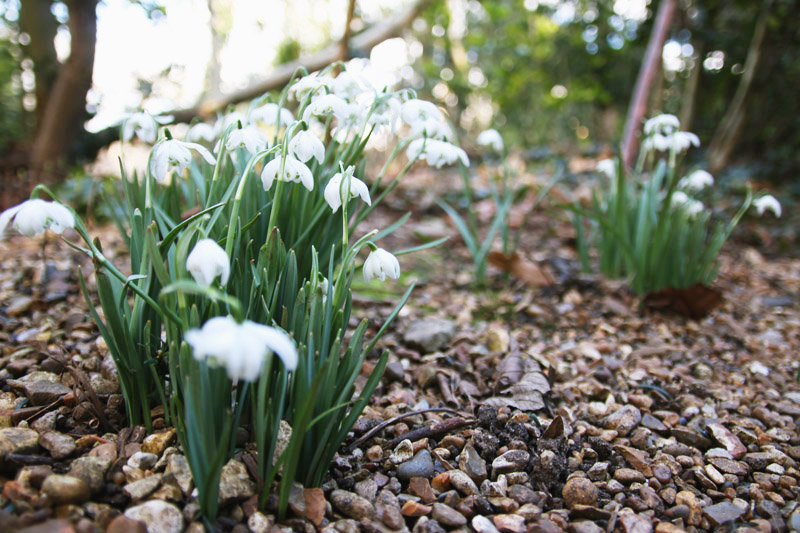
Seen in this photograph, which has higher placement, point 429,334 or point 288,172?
point 288,172

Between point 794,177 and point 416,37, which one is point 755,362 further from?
point 416,37

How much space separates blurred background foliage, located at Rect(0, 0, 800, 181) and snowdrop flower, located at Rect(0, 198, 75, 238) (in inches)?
114

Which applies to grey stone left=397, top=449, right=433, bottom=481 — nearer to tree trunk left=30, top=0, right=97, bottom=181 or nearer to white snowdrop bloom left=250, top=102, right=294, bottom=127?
white snowdrop bloom left=250, top=102, right=294, bottom=127

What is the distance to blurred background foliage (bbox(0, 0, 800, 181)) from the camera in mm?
4410

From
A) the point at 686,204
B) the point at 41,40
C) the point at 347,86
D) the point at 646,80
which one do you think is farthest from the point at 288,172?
A: the point at 41,40

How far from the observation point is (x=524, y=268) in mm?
2396

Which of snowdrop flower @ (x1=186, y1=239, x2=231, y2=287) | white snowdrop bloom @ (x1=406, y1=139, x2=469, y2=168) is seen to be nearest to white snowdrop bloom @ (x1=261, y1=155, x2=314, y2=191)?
snowdrop flower @ (x1=186, y1=239, x2=231, y2=287)

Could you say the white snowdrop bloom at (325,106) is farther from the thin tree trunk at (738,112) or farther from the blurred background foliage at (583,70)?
the thin tree trunk at (738,112)

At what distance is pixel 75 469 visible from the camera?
958 millimetres

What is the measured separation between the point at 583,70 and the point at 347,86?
638cm

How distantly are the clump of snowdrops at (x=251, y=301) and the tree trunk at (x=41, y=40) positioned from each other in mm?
3642

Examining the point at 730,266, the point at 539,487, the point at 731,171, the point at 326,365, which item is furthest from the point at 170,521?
the point at 731,171

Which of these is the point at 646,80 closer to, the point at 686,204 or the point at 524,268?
the point at 686,204

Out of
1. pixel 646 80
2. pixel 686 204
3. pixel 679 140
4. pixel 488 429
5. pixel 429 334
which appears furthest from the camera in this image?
pixel 646 80
